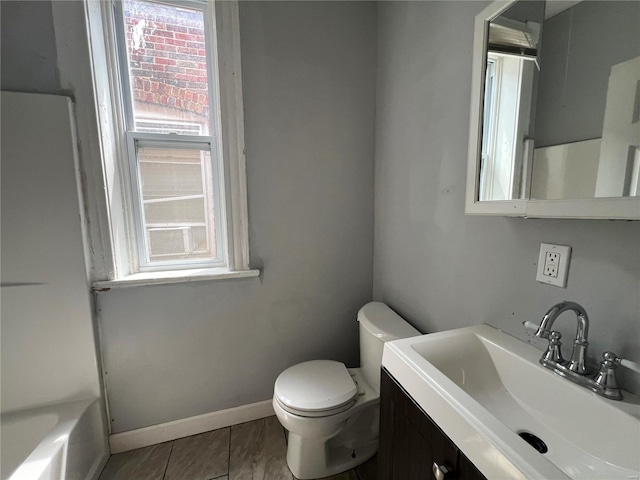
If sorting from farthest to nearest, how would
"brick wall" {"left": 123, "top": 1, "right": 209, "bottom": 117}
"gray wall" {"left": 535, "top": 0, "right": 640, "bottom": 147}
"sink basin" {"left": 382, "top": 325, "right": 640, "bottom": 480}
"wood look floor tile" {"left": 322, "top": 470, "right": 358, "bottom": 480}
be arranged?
"brick wall" {"left": 123, "top": 1, "right": 209, "bottom": 117}, "wood look floor tile" {"left": 322, "top": 470, "right": 358, "bottom": 480}, "gray wall" {"left": 535, "top": 0, "right": 640, "bottom": 147}, "sink basin" {"left": 382, "top": 325, "right": 640, "bottom": 480}

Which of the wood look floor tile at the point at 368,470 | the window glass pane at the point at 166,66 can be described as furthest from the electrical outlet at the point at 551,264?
the window glass pane at the point at 166,66

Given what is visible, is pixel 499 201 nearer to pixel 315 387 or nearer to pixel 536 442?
pixel 536 442

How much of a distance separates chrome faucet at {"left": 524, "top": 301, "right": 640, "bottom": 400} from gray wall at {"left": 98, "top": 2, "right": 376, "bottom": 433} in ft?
3.40

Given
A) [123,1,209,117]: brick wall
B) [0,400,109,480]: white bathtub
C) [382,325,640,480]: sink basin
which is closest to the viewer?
[382,325,640,480]: sink basin

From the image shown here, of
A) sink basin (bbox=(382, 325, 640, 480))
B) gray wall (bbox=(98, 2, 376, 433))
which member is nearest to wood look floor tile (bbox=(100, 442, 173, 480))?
gray wall (bbox=(98, 2, 376, 433))

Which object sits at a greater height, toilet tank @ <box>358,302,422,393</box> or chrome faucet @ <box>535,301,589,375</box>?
chrome faucet @ <box>535,301,589,375</box>

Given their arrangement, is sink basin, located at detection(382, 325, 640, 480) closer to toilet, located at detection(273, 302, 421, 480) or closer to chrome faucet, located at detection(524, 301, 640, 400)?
chrome faucet, located at detection(524, 301, 640, 400)

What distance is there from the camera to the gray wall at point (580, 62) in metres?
0.59

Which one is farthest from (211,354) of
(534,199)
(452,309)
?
(534,199)

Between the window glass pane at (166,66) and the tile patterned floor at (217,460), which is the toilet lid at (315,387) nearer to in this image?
the tile patterned floor at (217,460)

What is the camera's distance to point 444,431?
58 cm

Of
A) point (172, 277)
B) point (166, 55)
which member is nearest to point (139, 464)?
point (172, 277)

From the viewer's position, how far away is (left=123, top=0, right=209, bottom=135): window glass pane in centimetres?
134

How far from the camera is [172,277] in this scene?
1327mm
